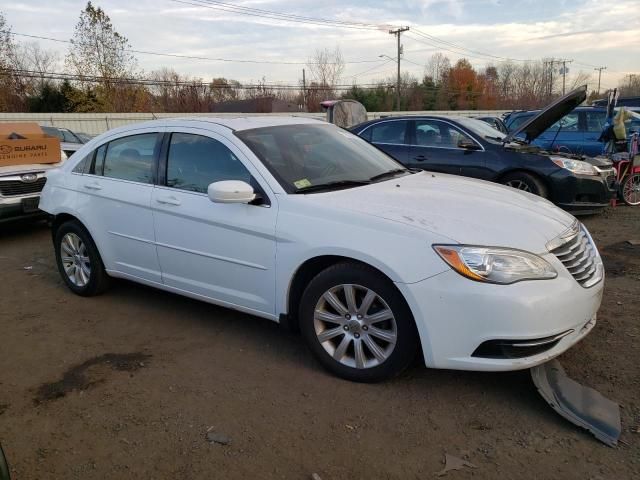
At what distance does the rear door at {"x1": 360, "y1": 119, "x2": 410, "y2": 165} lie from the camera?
27.4 ft

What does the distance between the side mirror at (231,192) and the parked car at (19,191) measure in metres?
4.99

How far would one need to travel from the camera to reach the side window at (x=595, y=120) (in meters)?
11.2

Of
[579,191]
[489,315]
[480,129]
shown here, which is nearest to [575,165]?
[579,191]

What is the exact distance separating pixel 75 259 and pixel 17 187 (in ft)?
10.0

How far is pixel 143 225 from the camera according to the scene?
4.14 meters

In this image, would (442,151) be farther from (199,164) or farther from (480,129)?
(199,164)

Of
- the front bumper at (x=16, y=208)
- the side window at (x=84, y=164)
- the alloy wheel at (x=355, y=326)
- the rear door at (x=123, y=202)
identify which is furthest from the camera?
the front bumper at (x=16, y=208)

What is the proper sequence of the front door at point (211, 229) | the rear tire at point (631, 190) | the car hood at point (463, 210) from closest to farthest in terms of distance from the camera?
the car hood at point (463, 210), the front door at point (211, 229), the rear tire at point (631, 190)

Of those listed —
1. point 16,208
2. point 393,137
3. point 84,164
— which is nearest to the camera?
point 84,164

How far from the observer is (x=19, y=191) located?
722 centimetres

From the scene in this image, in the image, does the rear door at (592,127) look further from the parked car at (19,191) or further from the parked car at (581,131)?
the parked car at (19,191)

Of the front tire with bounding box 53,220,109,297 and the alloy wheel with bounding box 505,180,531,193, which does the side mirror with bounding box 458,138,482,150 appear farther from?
the front tire with bounding box 53,220,109,297

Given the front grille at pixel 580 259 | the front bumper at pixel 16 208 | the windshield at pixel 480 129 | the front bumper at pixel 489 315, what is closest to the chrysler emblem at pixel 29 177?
the front bumper at pixel 16 208

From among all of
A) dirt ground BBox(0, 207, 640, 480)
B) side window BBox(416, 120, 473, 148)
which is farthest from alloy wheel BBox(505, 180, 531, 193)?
dirt ground BBox(0, 207, 640, 480)
